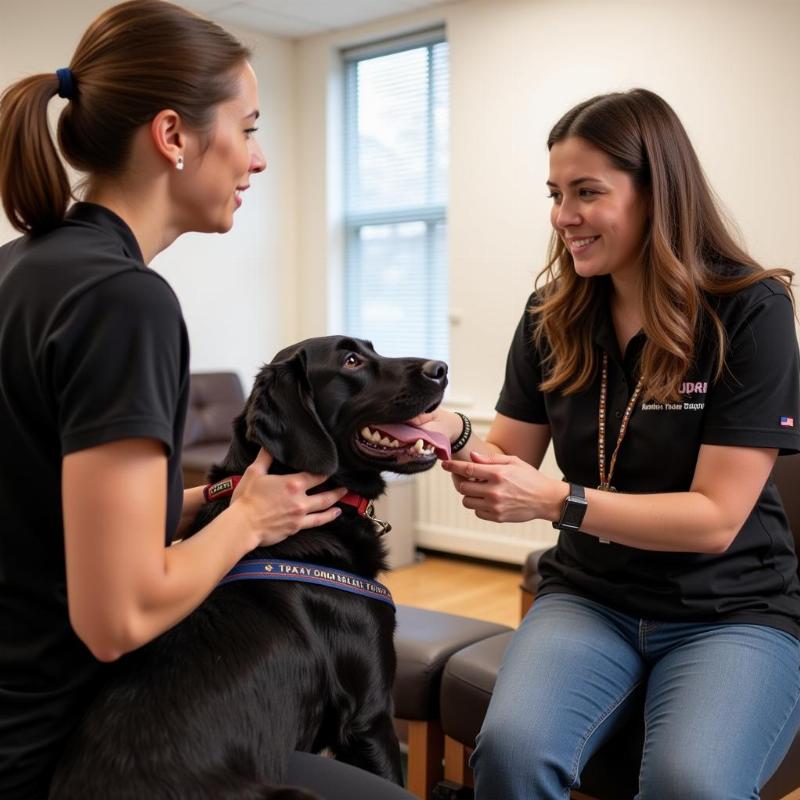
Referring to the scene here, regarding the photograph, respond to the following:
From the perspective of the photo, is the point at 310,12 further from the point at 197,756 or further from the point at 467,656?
the point at 197,756

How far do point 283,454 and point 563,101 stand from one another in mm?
3464

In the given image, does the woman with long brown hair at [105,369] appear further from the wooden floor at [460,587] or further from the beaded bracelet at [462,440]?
the wooden floor at [460,587]

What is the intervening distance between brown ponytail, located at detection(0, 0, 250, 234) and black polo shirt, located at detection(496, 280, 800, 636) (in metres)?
0.96

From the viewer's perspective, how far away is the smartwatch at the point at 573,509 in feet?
5.15

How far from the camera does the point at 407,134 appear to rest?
5199 mm

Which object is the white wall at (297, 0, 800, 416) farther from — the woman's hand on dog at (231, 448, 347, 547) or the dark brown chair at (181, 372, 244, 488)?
the woman's hand on dog at (231, 448, 347, 547)

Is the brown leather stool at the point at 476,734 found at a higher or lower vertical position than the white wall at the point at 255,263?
lower

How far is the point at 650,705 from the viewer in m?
1.54

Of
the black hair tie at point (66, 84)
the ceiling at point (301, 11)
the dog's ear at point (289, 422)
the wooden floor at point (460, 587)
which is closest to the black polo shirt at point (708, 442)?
the dog's ear at point (289, 422)

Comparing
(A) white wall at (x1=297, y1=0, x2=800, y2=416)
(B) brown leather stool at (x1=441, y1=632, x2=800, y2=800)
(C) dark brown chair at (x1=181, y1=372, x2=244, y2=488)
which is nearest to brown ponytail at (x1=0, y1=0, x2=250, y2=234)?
(B) brown leather stool at (x1=441, y1=632, x2=800, y2=800)

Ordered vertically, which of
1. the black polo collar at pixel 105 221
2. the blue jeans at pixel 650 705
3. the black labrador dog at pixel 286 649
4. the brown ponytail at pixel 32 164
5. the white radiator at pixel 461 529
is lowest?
the white radiator at pixel 461 529

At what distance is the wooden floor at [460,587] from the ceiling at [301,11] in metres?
2.85

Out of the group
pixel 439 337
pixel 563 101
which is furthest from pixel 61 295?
pixel 439 337

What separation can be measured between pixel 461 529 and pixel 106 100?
3920mm
